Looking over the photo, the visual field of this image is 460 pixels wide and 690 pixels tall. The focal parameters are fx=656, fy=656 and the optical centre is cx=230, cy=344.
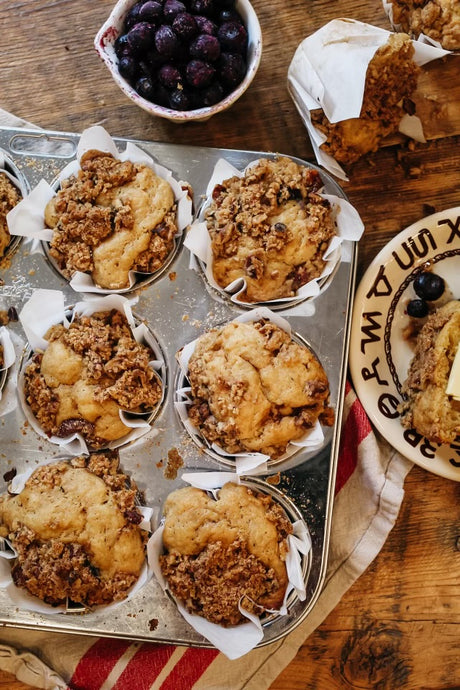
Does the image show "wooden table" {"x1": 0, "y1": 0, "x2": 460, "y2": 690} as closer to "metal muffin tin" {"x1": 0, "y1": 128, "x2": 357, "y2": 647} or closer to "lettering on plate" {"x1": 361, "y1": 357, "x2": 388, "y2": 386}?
"metal muffin tin" {"x1": 0, "y1": 128, "x2": 357, "y2": 647}

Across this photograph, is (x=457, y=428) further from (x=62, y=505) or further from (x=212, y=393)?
(x=62, y=505)

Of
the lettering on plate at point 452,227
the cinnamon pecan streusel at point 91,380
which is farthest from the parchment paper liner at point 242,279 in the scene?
the lettering on plate at point 452,227

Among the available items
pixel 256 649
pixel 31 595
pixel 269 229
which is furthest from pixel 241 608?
pixel 269 229

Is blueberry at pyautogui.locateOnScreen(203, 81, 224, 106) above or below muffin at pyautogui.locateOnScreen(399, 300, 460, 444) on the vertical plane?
above

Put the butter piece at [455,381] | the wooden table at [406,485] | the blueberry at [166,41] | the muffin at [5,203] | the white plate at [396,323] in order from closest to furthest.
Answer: the blueberry at [166,41] → the butter piece at [455,381] → the muffin at [5,203] → the white plate at [396,323] → the wooden table at [406,485]

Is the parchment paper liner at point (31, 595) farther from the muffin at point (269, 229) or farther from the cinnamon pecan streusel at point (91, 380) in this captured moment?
the muffin at point (269, 229)

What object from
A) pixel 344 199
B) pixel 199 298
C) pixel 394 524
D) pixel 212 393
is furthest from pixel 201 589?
pixel 344 199

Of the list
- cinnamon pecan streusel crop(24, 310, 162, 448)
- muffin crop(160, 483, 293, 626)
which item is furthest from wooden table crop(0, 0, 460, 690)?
cinnamon pecan streusel crop(24, 310, 162, 448)
